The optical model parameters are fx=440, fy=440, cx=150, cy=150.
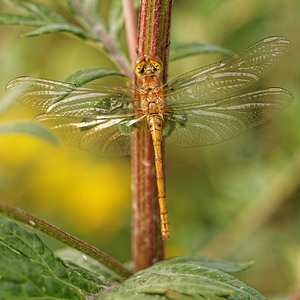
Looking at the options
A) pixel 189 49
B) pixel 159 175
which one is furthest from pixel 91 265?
pixel 189 49

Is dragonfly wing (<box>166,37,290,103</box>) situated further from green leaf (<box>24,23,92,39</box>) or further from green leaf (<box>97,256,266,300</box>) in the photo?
green leaf (<box>97,256,266,300</box>)

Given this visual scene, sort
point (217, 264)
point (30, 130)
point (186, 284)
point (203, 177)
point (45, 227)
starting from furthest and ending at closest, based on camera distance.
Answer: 1. point (203, 177)
2. point (30, 130)
3. point (217, 264)
4. point (45, 227)
5. point (186, 284)

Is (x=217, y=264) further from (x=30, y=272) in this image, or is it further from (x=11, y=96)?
(x=11, y=96)

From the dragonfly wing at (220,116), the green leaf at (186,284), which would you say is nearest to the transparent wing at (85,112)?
the dragonfly wing at (220,116)

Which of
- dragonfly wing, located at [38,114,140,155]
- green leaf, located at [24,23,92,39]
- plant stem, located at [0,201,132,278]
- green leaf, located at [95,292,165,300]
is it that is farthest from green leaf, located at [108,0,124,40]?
green leaf, located at [95,292,165,300]

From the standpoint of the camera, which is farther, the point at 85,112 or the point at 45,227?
the point at 85,112

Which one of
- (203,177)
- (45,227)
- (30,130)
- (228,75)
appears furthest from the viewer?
(203,177)

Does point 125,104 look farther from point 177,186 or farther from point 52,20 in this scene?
point 177,186
